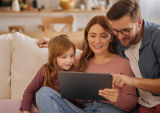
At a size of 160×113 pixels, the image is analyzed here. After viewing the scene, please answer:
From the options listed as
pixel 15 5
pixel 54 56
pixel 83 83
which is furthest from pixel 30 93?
pixel 15 5

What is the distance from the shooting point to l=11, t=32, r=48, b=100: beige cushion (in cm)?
150

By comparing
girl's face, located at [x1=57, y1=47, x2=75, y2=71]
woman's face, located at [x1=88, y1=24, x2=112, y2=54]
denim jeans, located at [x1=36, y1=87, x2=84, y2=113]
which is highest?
woman's face, located at [x1=88, y1=24, x2=112, y2=54]

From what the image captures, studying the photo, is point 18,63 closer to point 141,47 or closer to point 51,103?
point 51,103

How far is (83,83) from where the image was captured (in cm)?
107

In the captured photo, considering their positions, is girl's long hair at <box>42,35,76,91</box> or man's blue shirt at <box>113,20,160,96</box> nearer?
man's blue shirt at <box>113,20,160,96</box>

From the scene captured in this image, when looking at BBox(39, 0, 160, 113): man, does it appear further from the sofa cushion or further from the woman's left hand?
the sofa cushion

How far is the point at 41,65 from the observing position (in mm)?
1504

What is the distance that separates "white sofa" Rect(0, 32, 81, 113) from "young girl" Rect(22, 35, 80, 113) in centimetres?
16

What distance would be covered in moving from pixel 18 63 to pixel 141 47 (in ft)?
3.25

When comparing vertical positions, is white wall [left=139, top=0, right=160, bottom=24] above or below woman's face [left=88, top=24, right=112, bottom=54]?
above

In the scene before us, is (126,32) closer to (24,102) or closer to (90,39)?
(90,39)

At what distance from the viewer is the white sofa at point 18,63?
1505 mm

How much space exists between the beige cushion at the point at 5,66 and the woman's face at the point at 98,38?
73 centimetres

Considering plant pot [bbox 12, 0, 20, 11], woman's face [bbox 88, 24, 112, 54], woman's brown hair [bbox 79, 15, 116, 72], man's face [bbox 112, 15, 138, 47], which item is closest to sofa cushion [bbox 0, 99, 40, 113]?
woman's brown hair [bbox 79, 15, 116, 72]
